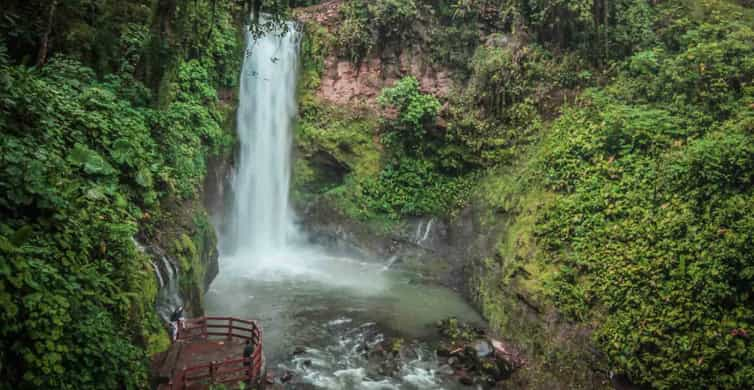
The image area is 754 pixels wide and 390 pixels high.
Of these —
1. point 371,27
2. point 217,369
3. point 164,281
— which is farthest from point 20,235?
point 371,27

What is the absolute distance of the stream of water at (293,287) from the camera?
948cm

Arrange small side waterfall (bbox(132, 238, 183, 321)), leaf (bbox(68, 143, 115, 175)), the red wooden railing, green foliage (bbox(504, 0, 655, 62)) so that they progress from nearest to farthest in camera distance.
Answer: the red wooden railing < leaf (bbox(68, 143, 115, 175)) < small side waterfall (bbox(132, 238, 183, 321)) < green foliage (bbox(504, 0, 655, 62))

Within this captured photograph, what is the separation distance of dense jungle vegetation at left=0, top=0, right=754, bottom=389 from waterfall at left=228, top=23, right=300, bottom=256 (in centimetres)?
68

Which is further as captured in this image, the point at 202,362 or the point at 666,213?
the point at 666,213

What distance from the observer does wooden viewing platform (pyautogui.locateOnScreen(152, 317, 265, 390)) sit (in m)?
6.54

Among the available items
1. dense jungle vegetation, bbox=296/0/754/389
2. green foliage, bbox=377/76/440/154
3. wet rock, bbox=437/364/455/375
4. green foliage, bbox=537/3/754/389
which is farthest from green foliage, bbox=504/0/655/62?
wet rock, bbox=437/364/455/375

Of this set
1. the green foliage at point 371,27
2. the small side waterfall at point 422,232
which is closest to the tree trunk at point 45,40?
the green foliage at point 371,27

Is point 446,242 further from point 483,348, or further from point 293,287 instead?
point 483,348

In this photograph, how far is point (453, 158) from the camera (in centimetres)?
1650

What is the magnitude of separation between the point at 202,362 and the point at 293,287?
252 inches

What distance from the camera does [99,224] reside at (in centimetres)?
608

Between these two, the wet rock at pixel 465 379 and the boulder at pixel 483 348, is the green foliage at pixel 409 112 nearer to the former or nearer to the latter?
the boulder at pixel 483 348

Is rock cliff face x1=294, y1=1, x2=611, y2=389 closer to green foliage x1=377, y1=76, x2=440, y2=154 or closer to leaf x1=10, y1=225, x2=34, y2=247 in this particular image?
green foliage x1=377, y1=76, x2=440, y2=154

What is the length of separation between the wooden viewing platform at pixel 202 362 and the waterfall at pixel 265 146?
28.9 ft
